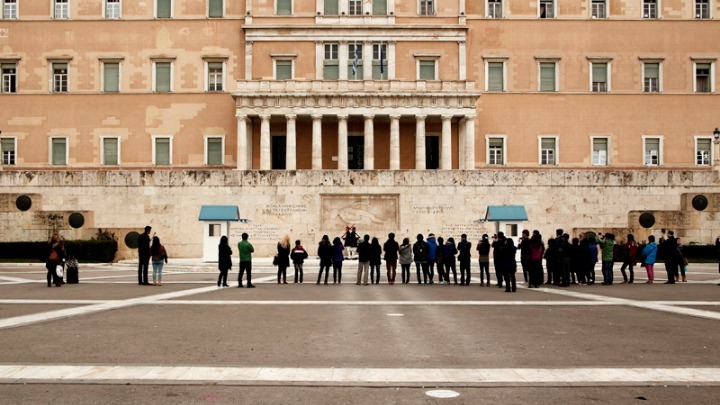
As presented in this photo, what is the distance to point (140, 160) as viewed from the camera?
172 feet

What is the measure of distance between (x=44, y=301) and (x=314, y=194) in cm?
2125

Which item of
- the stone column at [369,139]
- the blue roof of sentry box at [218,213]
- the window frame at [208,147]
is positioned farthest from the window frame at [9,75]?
the blue roof of sentry box at [218,213]

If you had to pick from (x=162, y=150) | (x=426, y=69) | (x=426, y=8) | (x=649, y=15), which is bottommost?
(x=162, y=150)

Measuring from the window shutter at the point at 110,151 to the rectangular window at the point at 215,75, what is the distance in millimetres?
8707

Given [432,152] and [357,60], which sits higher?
[357,60]

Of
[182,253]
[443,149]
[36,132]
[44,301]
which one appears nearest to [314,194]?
[182,253]

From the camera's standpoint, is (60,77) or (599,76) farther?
(599,76)

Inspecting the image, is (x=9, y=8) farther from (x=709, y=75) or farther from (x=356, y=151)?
(x=709, y=75)

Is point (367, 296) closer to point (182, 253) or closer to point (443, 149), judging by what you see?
point (182, 253)

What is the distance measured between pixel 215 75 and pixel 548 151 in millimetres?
26696

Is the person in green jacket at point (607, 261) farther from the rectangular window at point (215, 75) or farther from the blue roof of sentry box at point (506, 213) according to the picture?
the rectangular window at point (215, 75)

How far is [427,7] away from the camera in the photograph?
53.2m

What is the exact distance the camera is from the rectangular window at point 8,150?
52500 mm

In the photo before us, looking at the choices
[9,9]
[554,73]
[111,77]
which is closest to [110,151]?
[111,77]
